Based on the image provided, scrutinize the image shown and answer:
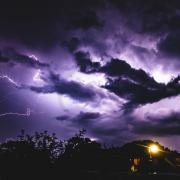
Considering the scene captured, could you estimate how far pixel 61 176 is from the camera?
16312mm

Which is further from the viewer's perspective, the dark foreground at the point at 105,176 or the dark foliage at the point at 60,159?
the dark foliage at the point at 60,159

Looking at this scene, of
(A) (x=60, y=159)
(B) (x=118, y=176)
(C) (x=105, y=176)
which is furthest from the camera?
(A) (x=60, y=159)

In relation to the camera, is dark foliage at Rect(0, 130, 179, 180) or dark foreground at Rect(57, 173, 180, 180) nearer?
dark foreground at Rect(57, 173, 180, 180)

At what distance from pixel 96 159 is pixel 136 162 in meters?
4.11

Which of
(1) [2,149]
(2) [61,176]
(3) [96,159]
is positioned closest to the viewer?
(2) [61,176]

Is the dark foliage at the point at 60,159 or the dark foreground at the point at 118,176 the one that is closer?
the dark foreground at the point at 118,176

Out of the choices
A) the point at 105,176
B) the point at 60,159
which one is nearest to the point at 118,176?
the point at 105,176

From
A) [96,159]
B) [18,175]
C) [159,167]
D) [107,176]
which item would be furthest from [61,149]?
[107,176]

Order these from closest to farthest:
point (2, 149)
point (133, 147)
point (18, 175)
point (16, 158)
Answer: point (18, 175)
point (16, 158)
point (2, 149)
point (133, 147)

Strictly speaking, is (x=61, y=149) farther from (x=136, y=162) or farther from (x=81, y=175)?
(x=81, y=175)

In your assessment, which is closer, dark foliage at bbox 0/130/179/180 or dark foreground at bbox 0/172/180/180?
dark foreground at bbox 0/172/180/180

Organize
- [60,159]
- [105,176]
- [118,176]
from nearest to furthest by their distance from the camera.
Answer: [118,176], [105,176], [60,159]

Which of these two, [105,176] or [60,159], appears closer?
[105,176]

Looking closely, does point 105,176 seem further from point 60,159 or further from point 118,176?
point 60,159
